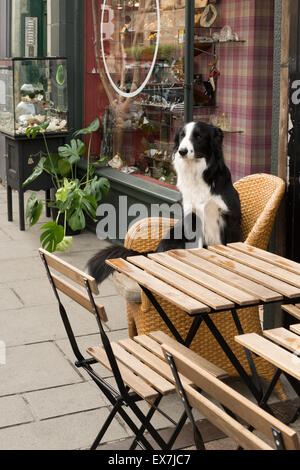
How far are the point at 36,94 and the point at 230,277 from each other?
198 inches

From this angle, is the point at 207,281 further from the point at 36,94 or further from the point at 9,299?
the point at 36,94

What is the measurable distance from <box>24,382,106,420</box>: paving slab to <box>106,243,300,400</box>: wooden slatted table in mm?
Result: 711

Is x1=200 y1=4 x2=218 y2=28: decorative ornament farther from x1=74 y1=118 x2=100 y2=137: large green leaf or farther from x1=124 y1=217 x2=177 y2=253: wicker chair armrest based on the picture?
x1=124 y1=217 x2=177 y2=253: wicker chair armrest

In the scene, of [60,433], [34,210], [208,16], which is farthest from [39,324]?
[208,16]

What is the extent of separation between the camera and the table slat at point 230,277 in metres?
3.00

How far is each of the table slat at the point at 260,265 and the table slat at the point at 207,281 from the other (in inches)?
10.1

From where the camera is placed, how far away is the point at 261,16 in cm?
605

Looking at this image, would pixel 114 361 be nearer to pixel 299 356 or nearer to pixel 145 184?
pixel 299 356

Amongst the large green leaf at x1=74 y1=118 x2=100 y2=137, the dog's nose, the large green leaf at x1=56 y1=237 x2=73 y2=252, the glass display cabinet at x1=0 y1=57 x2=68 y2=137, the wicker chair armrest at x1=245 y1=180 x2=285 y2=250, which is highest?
the glass display cabinet at x1=0 y1=57 x2=68 y2=137

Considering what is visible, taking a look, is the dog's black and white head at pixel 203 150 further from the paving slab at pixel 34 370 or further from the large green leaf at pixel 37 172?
the large green leaf at pixel 37 172

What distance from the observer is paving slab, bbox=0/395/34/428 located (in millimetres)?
3652

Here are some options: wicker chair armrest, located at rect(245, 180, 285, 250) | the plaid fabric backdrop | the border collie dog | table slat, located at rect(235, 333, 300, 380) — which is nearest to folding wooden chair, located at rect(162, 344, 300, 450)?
table slat, located at rect(235, 333, 300, 380)

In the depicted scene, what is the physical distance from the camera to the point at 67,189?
22.5 feet
